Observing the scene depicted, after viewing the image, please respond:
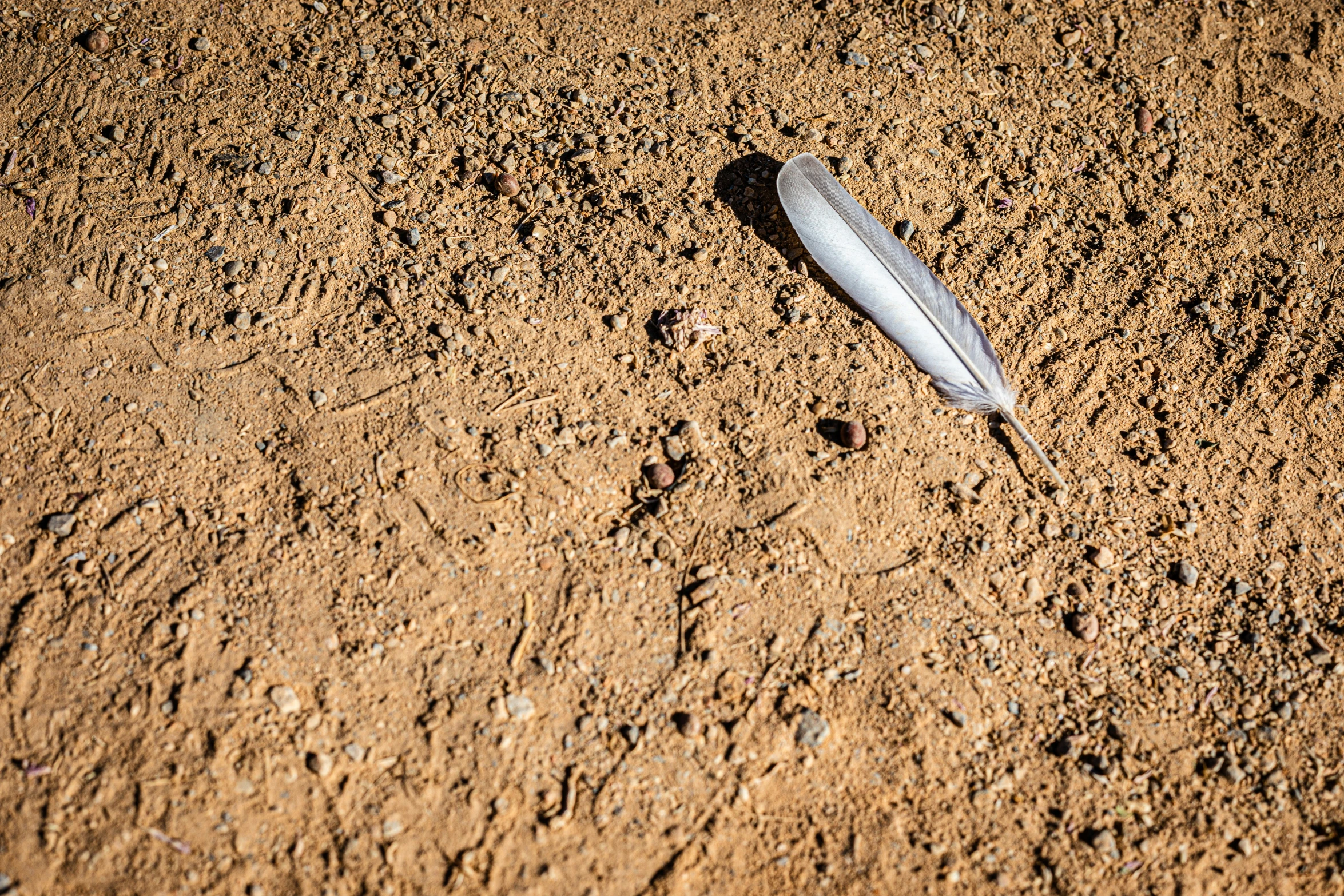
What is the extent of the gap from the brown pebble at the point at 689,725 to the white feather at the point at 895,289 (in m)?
1.47

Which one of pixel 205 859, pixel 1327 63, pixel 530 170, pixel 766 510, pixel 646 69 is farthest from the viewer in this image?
pixel 1327 63

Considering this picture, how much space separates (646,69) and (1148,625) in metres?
2.90

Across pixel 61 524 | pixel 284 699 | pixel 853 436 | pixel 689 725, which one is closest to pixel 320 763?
pixel 284 699

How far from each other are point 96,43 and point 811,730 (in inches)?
152

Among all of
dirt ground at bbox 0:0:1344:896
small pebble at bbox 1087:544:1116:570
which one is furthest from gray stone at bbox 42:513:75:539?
small pebble at bbox 1087:544:1116:570

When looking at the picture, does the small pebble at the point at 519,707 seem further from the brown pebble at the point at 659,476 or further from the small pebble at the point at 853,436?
the small pebble at the point at 853,436

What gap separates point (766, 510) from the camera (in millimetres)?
2957

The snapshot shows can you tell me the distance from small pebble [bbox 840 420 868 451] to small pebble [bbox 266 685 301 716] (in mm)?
1914

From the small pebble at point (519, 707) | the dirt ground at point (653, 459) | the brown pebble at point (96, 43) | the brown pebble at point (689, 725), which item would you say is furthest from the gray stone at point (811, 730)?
the brown pebble at point (96, 43)

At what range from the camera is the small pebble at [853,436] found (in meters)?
3.06

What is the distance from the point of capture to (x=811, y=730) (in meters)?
2.64

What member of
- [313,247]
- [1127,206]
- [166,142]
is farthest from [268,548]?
[1127,206]

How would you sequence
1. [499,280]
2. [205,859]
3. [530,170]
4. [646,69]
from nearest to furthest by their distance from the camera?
1. [205,859]
2. [499,280]
3. [530,170]
4. [646,69]

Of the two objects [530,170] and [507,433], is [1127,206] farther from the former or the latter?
[507,433]
